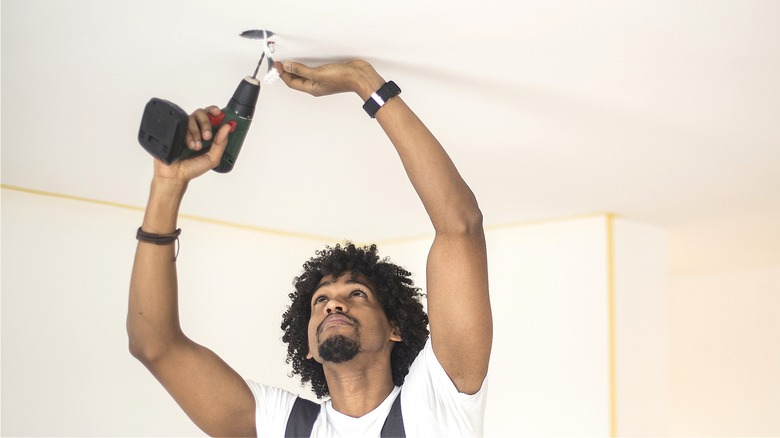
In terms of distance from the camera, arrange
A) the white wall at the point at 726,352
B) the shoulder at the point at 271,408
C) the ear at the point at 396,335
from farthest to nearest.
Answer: the white wall at the point at 726,352, the ear at the point at 396,335, the shoulder at the point at 271,408

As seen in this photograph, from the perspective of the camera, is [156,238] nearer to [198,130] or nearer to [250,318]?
[198,130]

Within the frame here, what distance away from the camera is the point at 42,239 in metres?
4.01

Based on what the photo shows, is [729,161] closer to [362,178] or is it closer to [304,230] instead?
[362,178]

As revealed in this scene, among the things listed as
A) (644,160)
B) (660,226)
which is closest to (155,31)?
(644,160)

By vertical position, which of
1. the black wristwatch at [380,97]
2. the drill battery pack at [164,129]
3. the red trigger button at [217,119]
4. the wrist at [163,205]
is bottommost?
the wrist at [163,205]

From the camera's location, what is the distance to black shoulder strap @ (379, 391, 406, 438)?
2150 mm

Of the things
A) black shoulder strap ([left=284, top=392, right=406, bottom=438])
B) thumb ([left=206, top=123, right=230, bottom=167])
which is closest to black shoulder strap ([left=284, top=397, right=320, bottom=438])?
black shoulder strap ([left=284, top=392, right=406, bottom=438])

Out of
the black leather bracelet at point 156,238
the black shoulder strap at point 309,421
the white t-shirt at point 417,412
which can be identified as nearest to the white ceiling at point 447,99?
the black leather bracelet at point 156,238

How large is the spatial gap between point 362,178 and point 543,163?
29.9 inches

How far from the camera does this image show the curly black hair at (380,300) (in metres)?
2.61

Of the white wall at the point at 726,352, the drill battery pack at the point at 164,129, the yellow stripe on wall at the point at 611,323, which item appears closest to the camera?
the drill battery pack at the point at 164,129

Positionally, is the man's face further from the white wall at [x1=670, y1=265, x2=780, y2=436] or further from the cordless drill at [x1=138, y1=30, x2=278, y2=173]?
the white wall at [x1=670, y1=265, x2=780, y2=436]

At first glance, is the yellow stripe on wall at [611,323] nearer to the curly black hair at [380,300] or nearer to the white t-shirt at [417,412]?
the curly black hair at [380,300]

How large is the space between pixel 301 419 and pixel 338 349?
0.21m
